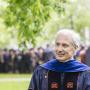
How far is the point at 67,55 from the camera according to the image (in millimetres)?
7801

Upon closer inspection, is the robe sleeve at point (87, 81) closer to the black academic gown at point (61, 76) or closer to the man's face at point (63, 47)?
the black academic gown at point (61, 76)

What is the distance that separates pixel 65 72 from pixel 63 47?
1.23ft

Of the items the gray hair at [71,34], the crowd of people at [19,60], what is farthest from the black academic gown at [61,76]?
the crowd of people at [19,60]

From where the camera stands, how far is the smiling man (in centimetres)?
775

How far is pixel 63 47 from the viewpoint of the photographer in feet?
25.3

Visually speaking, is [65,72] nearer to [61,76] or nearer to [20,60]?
[61,76]

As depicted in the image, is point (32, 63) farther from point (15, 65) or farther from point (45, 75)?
point (45, 75)

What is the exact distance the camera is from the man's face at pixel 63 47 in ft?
25.2

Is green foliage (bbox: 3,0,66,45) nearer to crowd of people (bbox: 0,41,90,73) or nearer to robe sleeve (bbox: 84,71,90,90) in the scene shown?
robe sleeve (bbox: 84,71,90,90)

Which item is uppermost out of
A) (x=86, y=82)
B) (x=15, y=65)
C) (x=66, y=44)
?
(x=66, y=44)

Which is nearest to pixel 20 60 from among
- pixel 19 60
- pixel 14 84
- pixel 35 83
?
pixel 19 60

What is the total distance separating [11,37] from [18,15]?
46606 millimetres

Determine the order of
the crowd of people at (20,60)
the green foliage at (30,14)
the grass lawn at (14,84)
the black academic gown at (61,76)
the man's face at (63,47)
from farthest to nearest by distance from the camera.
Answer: the crowd of people at (20,60)
the grass lawn at (14,84)
the green foliage at (30,14)
the black academic gown at (61,76)
the man's face at (63,47)

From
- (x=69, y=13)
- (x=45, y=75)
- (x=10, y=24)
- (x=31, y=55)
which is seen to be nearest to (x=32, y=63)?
(x=31, y=55)
